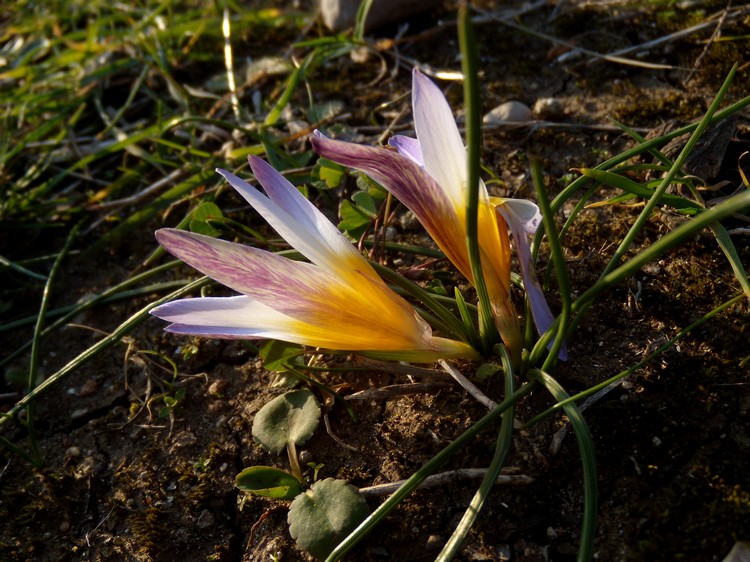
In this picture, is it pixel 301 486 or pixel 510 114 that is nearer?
pixel 301 486

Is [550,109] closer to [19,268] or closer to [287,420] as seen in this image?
[287,420]

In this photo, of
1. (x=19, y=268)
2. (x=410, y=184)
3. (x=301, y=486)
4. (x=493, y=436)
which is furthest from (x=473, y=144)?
(x=19, y=268)

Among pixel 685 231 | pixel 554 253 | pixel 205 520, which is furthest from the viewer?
pixel 205 520

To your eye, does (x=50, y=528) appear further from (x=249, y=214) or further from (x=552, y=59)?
(x=552, y=59)

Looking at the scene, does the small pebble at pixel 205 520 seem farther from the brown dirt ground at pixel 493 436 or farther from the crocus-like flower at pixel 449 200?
the crocus-like flower at pixel 449 200

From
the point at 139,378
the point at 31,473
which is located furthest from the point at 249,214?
the point at 31,473

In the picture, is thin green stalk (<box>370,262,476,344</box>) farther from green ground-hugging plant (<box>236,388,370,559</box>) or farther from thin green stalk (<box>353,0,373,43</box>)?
thin green stalk (<box>353,0,373,43</box>)
